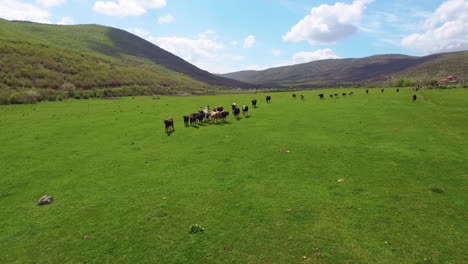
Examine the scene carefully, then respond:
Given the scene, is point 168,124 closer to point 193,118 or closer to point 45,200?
point 193,118

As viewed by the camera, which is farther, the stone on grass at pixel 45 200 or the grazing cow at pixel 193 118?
the grazing cow at pixel 193 118

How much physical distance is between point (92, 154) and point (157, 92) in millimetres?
99582

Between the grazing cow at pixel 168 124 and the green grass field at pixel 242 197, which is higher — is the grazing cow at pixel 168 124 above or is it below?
above

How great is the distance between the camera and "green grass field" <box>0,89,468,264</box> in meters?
10.2

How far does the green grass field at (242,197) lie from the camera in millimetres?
10156

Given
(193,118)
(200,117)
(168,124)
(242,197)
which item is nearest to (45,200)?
(242,197)

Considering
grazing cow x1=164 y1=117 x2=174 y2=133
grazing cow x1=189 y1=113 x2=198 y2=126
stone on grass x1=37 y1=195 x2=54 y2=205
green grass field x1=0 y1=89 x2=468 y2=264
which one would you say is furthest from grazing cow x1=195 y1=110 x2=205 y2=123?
stone on grass x1=37 y1=195 x2=54 y2=205

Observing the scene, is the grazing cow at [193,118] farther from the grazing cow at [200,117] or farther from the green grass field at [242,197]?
the green grass field at [242,197]

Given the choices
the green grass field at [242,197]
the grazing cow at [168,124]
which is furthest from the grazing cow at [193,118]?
the green grass field at [242,197]

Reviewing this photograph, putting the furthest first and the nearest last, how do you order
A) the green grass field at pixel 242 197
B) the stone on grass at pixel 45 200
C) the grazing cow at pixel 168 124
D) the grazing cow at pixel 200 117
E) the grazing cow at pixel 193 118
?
the grazing cow at pixel 200 117 → the grazing cow at pixel 193 118 → the grazing cow at pixel 168 124 → the stone on grass at pixel 45 200 → the green grass field at pixel 242 197

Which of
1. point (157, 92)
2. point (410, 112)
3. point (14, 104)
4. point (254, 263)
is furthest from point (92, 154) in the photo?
point (157, 92)

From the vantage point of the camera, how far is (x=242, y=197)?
14.3 meters

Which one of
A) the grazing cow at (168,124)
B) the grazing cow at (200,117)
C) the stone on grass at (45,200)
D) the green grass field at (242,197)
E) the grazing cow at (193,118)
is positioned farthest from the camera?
the grazing cow at (200,117)

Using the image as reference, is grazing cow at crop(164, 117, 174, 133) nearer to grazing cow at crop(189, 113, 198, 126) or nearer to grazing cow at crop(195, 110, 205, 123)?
grazing cow at crop(189, 113, 198, 126)
